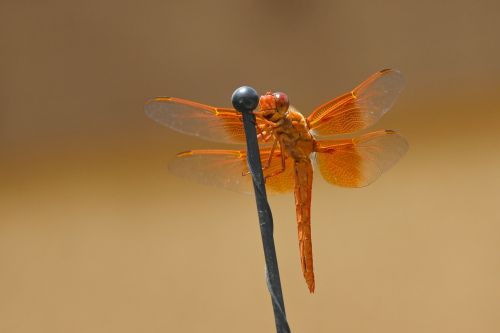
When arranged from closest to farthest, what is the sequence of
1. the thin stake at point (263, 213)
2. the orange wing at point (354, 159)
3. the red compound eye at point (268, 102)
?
1. the thin stake at point (263, 213)
2. the red compound eye at point (268, 102)
3. the orange wing at point (354, 159)

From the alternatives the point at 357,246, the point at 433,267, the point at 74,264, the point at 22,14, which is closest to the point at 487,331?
the point at 433,267

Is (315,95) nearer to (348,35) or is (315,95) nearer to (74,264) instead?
(348,35)

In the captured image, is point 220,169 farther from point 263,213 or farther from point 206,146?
point 206,146

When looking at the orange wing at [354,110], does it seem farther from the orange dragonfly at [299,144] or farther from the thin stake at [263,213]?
the thin stake at [263,213]

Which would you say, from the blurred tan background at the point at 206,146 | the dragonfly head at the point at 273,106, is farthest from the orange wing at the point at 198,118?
the blurred tan background at the point at 206,146

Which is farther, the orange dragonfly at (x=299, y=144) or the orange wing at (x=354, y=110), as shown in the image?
the orange wing at (x=354, y=110)

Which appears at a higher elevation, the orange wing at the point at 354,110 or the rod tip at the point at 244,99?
the orange wing at the point at 354,110
